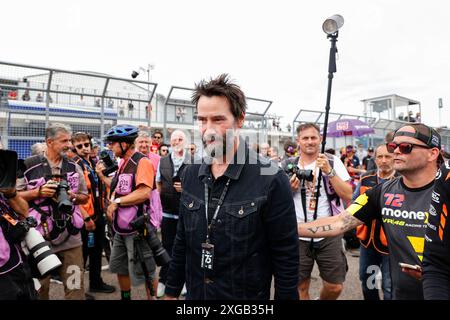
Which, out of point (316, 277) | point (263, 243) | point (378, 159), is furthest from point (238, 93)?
point (316, 277)

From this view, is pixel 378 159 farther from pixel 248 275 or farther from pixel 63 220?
pixel 63 220

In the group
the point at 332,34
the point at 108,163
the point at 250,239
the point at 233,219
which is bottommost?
the point at 250,239

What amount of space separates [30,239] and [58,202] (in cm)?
107

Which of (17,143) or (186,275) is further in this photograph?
(17,143)

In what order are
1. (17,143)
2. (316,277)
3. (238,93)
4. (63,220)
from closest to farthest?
(238,93)
(63,220)
(316,277)
(17,143)

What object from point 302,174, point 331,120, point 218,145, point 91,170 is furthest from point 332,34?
point 331,120

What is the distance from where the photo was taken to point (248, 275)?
72.3 inches

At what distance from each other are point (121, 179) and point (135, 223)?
59 centimetres

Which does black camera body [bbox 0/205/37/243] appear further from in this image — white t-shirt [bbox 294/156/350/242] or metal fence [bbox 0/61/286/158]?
metal fence [bbox 0/61/286/158]

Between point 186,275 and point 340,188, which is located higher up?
point 340,188

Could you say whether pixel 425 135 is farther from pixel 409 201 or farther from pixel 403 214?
pixel 403 214

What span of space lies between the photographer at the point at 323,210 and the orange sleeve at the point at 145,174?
1.60 metres

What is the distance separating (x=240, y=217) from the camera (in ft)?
6.06
